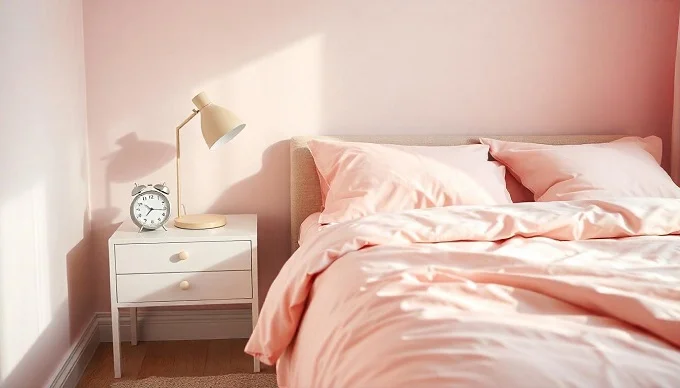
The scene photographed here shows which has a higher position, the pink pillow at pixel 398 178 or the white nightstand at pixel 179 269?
the pink pillow at pixel 398 178

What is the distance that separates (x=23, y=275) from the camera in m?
2.29

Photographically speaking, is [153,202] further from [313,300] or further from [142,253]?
[313,300]

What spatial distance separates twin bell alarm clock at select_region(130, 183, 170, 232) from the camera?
288 cm

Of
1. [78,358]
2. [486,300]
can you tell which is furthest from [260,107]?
[486,300]

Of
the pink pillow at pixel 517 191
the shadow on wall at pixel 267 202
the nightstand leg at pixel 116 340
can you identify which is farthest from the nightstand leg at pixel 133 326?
the pink pillow at pixel 517 191

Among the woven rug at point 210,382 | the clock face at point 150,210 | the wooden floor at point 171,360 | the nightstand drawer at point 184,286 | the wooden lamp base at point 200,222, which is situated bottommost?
the wooden floor at point 171,360

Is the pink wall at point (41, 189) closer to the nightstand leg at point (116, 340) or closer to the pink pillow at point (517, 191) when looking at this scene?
the nightstand leg at point (116, 340)

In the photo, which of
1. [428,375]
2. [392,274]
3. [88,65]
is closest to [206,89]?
[88,65]

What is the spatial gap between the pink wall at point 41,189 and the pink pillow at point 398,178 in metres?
0.94

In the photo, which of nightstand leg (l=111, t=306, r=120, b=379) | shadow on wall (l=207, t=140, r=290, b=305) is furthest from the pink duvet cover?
shadow on wall (l=207, t=140, r=290, b=305)

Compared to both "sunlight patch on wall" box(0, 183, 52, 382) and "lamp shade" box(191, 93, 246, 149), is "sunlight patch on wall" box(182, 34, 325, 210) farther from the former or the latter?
"sunlight patch on wall" box(0, 183, 52, 382)

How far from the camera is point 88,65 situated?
3.11 meters

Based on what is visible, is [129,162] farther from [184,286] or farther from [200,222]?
[184,286]

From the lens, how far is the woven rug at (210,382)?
8.98 ft
